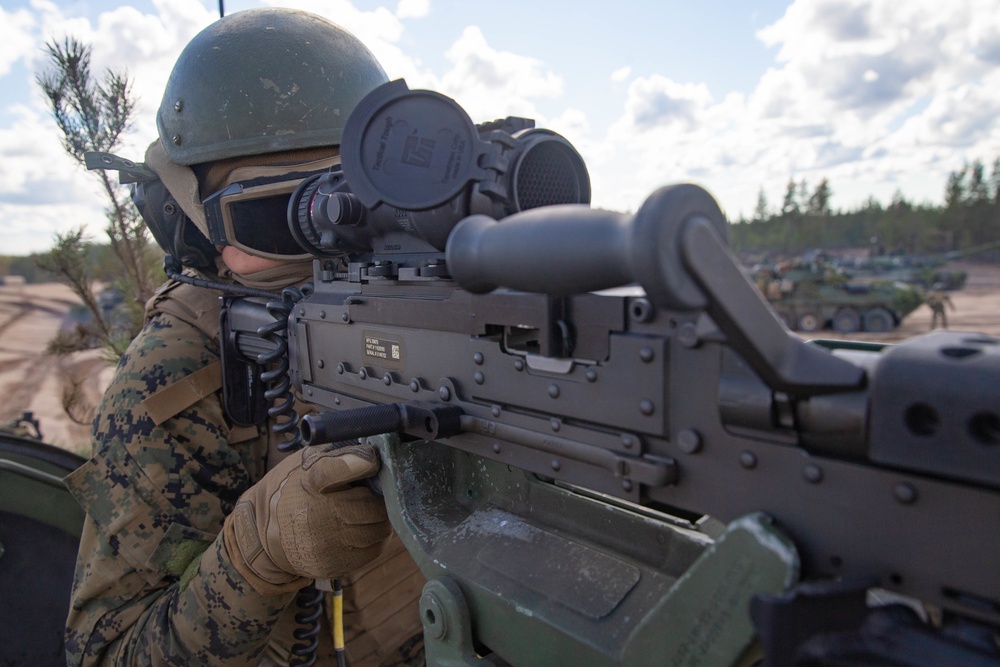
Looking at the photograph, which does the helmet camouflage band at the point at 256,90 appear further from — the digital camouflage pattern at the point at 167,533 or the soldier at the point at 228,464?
the digital camouflage pattern at the point at 167,533

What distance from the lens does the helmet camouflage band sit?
2.58 metres

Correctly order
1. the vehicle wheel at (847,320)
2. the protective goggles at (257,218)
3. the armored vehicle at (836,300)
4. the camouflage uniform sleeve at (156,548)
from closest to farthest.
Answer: the camouflage uniform sleeve at (156,548) → the protective goggles at (257,218) → the armored vehicle at (836,300) → the vehicle wheel at (847,320)

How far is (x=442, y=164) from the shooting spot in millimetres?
1517

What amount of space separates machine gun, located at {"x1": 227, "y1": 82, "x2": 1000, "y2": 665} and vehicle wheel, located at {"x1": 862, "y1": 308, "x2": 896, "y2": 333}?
19.7 metres

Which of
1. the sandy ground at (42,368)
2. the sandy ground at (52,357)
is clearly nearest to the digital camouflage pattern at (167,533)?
the sandy ground at (42,368)

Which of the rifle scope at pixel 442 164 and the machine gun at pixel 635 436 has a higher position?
the rifle scope at pixel 442 164

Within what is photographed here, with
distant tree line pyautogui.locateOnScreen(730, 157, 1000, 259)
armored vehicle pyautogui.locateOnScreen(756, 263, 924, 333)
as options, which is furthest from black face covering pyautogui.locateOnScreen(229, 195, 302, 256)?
distant tree line pyautogui.locateOnScreen(730, 157, 1000, 259)

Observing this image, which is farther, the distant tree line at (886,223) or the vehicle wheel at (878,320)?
the distant tree line at (886,223)

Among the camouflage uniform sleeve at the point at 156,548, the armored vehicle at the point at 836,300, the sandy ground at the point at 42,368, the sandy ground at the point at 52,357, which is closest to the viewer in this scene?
the camouflage uniform sleeve at the point at 156,548

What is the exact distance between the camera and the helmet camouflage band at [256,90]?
2.58m

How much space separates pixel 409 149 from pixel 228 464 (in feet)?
5.09

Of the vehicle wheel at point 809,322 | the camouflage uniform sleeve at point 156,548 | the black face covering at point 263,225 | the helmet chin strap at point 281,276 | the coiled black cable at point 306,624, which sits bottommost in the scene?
the vehicle wheel at point 809,322

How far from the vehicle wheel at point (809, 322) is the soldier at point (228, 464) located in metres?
18.8

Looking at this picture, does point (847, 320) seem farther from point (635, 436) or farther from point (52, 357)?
point (635, 436)
